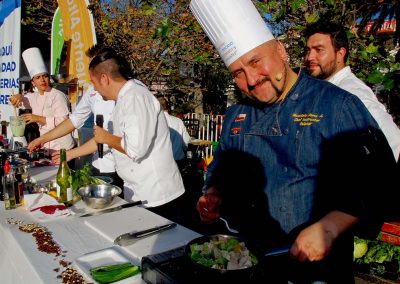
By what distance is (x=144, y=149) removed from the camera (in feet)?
8.09

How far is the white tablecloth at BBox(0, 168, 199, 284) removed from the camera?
5.11ft

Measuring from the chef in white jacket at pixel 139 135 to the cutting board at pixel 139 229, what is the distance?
17.7 inches

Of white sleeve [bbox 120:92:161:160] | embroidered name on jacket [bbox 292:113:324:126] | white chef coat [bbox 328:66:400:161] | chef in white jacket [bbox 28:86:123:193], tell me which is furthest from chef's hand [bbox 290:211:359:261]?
chef in white jacket [bbox 28:86:123:193]

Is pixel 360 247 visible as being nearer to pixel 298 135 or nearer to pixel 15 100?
pixel 298 135

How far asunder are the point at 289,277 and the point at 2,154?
7.13 ft

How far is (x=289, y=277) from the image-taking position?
1394mm

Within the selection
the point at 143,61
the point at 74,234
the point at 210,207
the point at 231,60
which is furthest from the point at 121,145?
the point at 143,61

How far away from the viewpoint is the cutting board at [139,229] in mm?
1676

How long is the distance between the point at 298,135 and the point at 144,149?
1.29 m

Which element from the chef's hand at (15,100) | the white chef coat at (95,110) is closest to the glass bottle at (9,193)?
the white chef coat at (95,110)

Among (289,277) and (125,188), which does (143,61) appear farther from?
(289,277)

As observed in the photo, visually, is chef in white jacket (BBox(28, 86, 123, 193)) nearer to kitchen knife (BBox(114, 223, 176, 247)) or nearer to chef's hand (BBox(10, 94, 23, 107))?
chef's hand (BBox(10, 94, 23, 107))

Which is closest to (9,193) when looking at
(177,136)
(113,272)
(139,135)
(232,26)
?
(139,135)

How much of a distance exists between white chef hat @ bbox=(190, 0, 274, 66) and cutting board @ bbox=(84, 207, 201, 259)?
0.89m
